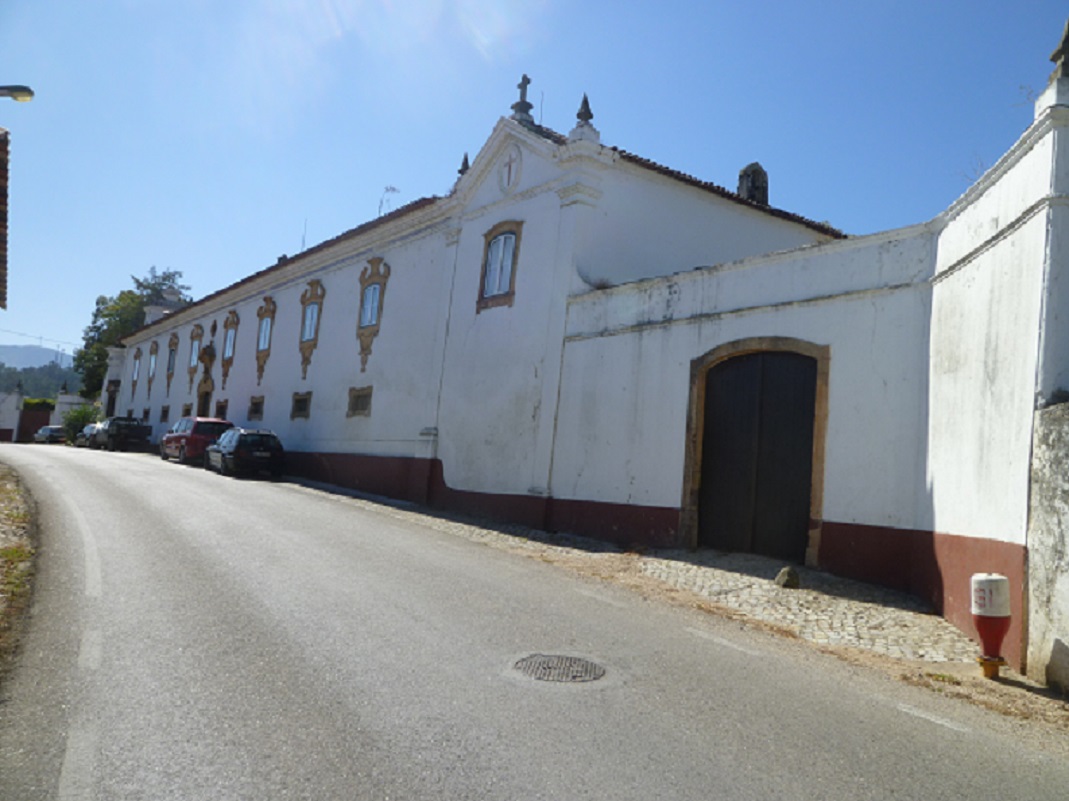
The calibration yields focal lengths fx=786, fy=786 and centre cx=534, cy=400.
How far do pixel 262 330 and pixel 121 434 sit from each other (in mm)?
11645

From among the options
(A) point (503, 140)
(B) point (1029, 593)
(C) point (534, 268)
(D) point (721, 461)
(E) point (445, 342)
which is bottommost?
(B) point (1029, 593)

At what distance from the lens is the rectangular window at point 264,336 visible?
29375 mm

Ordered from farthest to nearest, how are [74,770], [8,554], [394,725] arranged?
[8,554] → [394,725] → [74,770]

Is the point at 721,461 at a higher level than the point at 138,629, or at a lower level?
higher

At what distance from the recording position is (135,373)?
154ft

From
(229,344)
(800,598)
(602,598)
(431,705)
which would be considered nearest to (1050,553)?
(800,598)

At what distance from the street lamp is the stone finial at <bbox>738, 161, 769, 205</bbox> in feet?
53.7

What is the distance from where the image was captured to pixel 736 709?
15.7 feet

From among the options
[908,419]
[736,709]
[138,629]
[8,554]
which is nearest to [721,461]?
[908,419]

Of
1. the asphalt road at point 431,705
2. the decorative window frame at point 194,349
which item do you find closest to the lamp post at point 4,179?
the asphalt road at point 431,705

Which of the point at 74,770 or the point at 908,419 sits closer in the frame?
the point at 74,770

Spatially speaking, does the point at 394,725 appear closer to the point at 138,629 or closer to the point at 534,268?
the point at 138,629

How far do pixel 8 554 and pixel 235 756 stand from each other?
20.9ft

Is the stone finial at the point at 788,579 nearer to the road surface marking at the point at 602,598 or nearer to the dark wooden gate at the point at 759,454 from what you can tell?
the dark wooden gate at the point at 759,454
